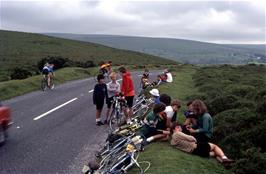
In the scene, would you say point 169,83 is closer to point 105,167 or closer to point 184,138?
point 184,138

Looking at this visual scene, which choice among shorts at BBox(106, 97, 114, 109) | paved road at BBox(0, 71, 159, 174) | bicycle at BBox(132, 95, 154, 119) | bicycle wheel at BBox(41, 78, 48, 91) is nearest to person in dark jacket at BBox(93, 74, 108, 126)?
shorts at BBox(106, 97, 114, 109)

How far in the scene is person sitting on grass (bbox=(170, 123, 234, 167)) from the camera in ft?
37.2

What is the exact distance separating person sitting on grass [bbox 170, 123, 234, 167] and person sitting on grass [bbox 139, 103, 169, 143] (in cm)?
52

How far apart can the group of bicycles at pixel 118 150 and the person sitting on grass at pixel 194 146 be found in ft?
3.00

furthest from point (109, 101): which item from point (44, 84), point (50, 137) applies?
point (44, 84)

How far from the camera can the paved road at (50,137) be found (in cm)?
1073

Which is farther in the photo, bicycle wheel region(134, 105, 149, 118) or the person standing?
bicycle wheel region(134, 105, 149, 118)

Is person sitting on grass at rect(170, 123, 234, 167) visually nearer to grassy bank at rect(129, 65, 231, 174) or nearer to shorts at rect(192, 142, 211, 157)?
shorts at rect(192, 142, 211, 157)

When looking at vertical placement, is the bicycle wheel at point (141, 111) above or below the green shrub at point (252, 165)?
below

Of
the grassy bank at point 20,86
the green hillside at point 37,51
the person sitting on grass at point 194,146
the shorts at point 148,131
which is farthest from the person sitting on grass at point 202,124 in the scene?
the green hillside at point 37,51

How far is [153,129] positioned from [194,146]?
60.9 inches

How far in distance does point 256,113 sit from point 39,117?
7.99m

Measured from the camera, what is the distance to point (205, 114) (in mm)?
11781

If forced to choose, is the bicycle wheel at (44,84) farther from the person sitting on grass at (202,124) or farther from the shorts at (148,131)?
the person sitting on grass at (202,124)
